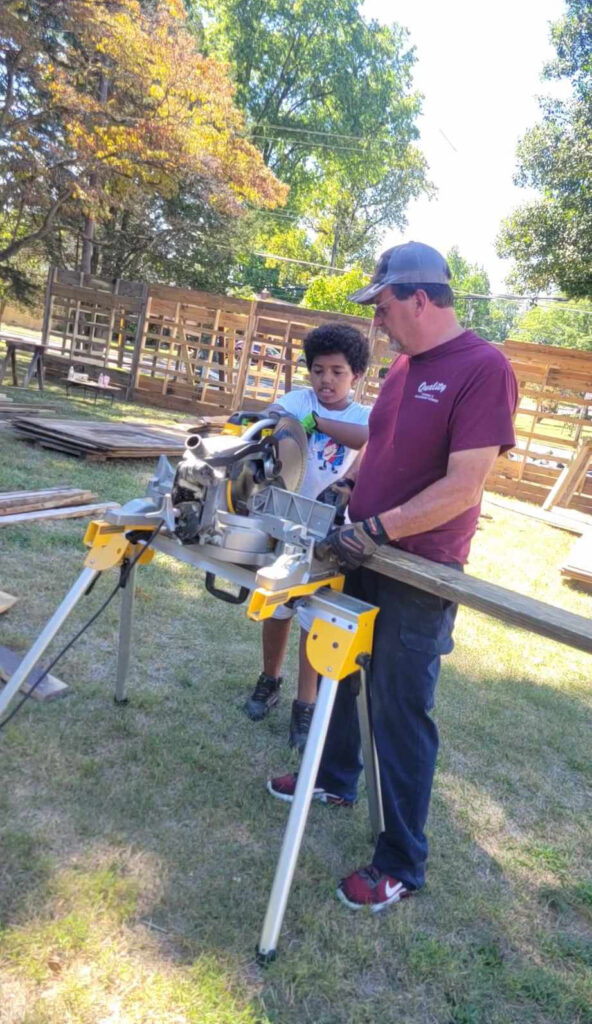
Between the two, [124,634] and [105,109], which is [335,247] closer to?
[105,109]

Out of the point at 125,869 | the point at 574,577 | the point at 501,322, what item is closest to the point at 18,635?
the point at 125,869

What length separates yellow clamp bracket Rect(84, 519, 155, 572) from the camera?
231cm

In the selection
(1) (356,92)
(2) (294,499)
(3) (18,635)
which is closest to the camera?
(2) (294,499)

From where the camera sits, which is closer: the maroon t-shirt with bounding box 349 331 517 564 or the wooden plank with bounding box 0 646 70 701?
the maroon t-shirt with bounding box 349 331 517 564

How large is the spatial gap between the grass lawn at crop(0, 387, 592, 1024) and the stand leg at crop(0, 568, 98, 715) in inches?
15.1

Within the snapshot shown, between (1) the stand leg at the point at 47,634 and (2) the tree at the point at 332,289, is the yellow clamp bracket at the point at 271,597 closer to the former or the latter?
(1) the stand leg at the point at 47,634

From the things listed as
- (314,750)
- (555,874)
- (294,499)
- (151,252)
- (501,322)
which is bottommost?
(555,874)

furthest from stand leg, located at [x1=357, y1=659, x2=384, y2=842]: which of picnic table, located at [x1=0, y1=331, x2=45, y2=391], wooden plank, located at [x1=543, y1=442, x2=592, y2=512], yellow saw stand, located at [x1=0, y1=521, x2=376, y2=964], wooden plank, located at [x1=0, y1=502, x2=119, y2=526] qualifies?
picnic table, located at [x1=0, y1=331, x2=45, y2=391]

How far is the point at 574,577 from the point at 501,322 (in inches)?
3154

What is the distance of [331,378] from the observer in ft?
8.91

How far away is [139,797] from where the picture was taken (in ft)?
8.16

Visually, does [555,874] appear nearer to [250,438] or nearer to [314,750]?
[314,750]

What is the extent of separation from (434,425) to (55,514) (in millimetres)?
3927

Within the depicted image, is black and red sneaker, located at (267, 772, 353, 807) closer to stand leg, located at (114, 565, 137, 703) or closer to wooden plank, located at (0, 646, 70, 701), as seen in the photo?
stand leg, located at (114, 565, 137, 703)
